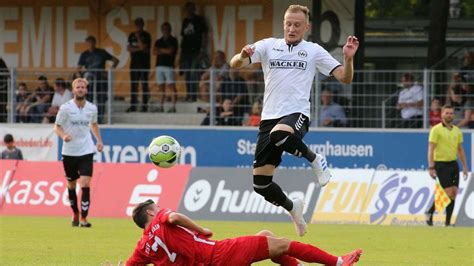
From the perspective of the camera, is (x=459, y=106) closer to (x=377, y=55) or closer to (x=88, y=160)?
(x=377, y=55)

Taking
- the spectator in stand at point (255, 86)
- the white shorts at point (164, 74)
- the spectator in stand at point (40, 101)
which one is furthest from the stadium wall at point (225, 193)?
the white shorts at point (164, 74)

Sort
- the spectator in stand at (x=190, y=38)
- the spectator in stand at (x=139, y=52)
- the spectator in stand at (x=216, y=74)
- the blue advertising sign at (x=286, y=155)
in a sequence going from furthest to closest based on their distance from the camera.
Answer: the spectator in stand at (x=190, y=38) < the spectator in stand at (x=139, y=52) < the spectator in stand at (x=216, y=74) < the blue advertising sign at (x=286, y=155)

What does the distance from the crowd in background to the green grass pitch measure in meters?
5.08

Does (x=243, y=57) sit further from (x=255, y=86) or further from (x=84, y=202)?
(x=255, y=86)

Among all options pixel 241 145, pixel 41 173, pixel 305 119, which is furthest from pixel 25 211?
pixel 305 119

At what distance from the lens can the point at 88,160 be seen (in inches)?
811

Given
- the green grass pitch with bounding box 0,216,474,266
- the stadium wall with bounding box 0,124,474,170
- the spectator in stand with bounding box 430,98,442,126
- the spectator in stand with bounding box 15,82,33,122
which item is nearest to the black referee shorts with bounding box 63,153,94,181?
the green grass pitch with bounding box 0,216,474,266

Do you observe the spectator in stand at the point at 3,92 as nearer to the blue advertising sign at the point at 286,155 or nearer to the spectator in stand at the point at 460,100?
the blue advertising sign at the point at 286,155

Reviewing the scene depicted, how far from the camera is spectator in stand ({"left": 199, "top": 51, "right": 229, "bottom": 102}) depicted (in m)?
27.1

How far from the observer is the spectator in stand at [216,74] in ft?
89.0

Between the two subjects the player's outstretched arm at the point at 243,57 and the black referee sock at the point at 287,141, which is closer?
the black referee sock at the point at 287,141

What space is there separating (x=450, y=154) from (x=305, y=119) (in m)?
9.73

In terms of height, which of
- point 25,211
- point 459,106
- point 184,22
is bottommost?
point 25,211

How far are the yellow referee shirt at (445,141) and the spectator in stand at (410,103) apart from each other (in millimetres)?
3465
